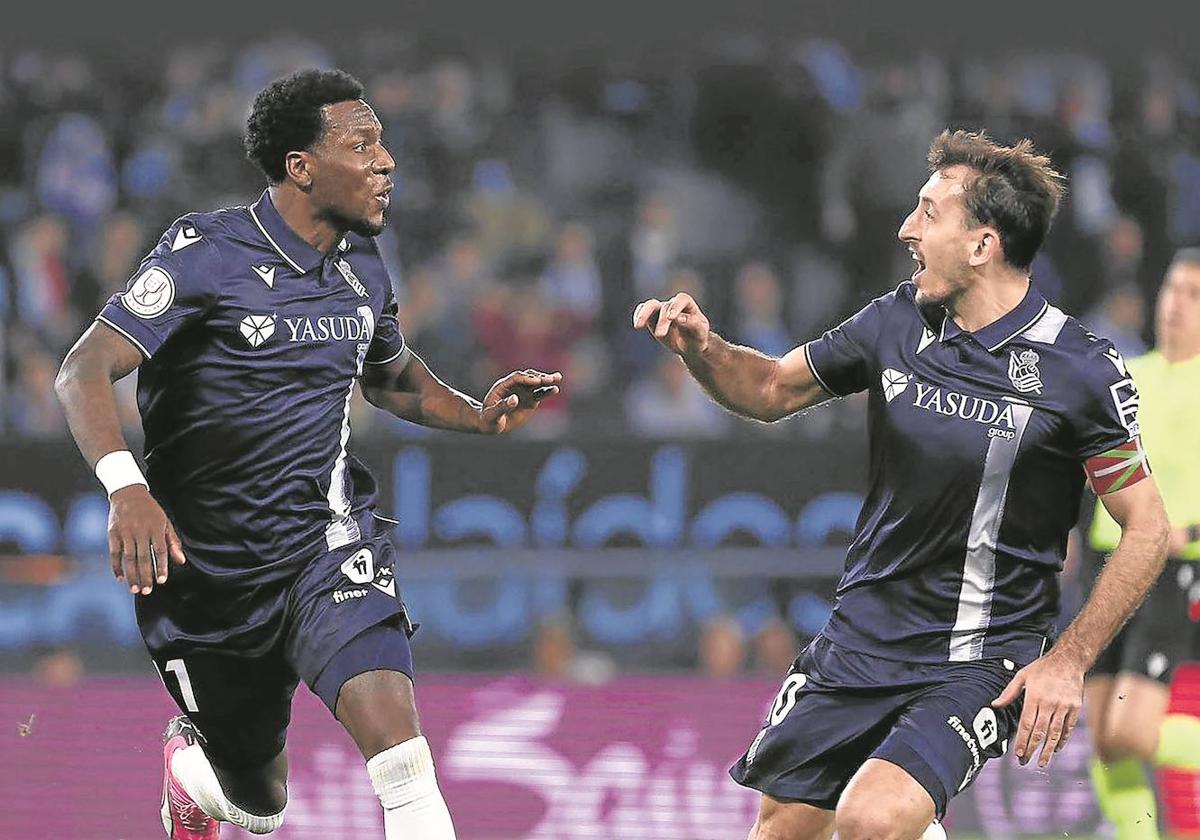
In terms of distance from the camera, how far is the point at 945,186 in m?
5.69

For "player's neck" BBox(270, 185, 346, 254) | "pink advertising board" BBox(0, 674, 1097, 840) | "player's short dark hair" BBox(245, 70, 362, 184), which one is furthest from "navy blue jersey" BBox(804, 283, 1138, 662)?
"pink advertising board" BBox(0, 674, 1097, 840)

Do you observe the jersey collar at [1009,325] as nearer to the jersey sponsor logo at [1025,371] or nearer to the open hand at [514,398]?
the jersey sponsor logo at [1025,371]

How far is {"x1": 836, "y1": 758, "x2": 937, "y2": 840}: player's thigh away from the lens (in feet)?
16.8

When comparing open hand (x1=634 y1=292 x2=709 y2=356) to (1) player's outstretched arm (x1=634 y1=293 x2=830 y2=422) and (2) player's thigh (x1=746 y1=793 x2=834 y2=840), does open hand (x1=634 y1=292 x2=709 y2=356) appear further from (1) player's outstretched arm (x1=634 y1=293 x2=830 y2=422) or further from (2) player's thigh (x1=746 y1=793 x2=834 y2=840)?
(2) player's thigh (x1=746 y1=793 x2=834 y2=840)

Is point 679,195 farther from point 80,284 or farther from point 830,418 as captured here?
point 80,284

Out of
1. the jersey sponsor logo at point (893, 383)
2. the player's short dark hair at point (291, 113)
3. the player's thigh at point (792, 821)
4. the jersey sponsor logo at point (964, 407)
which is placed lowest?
the player's thigh at point (792, 821)

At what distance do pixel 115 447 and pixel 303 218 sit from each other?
1.03 metres

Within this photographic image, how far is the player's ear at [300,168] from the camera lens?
595 cm

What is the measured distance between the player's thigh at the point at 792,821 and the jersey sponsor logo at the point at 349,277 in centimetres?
199

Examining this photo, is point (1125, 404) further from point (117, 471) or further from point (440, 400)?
point (117, 471)

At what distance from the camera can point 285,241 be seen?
5926mm

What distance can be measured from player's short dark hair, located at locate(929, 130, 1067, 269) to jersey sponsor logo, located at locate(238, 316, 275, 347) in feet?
6.82

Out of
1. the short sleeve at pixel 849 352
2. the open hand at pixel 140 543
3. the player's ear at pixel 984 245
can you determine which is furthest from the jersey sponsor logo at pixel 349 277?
the player's ear at pixel 984 245

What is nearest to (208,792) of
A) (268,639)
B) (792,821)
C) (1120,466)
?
(268,639)
